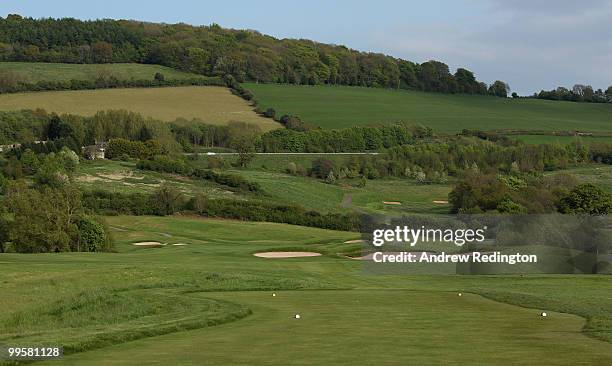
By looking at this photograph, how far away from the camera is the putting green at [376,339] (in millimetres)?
15000

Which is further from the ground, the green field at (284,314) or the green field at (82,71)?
the green field at (82,71)

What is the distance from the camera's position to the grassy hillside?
155375mm

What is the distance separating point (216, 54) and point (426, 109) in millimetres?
40042

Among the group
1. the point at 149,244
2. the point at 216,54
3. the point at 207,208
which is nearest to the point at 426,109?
the point at 216,54

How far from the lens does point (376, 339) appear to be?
17.2m

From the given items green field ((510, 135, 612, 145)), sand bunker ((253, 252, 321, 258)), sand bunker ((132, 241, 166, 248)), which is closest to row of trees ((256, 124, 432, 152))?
green field ((510, 135, 612, 145))

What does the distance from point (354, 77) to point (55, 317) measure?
164 meters

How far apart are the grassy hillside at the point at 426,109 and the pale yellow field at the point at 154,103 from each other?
22.3ft

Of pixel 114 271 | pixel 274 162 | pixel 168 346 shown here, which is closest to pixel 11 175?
pixel 274 162

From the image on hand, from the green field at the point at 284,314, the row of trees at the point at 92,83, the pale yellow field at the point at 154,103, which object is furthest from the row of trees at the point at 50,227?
the row of trees at the point at 92,83

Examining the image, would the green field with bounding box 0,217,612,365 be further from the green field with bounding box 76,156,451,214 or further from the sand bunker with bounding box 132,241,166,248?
the green field with bounding box 76,156,451,214

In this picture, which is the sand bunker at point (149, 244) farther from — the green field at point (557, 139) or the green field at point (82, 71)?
the green field at point (82, 71)

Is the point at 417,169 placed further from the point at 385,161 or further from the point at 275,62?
the point at 275,62

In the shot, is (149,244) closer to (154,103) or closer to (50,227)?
(50,227)
